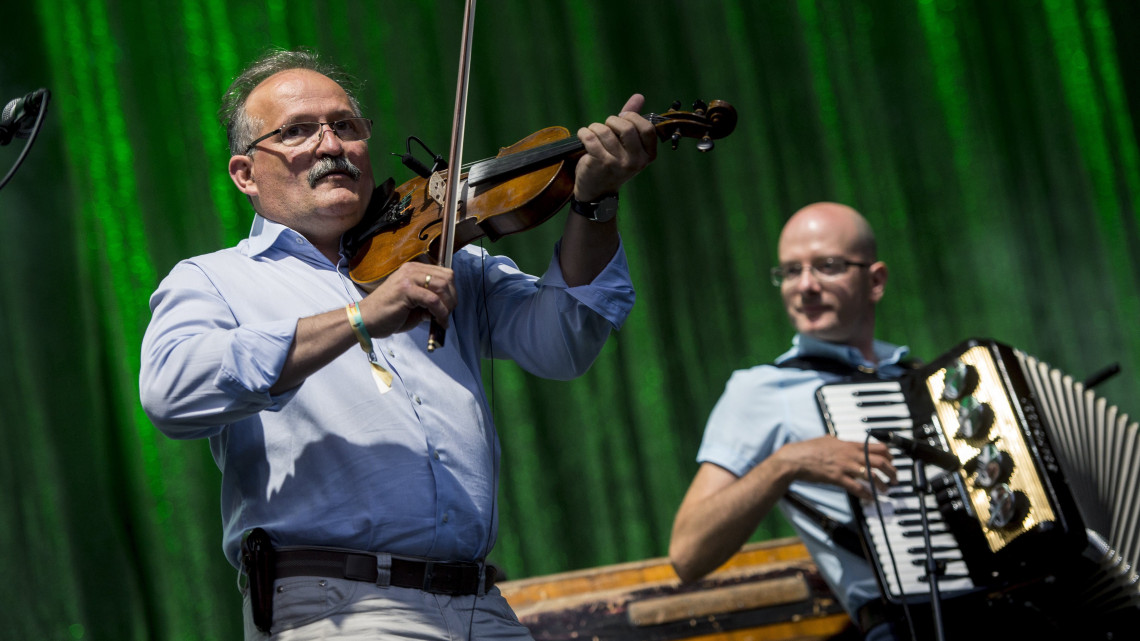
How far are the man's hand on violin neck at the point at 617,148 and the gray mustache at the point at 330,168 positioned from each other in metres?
0.42

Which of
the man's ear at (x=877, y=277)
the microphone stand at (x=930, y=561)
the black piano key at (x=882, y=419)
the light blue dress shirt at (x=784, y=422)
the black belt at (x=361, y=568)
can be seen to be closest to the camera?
the black belt at (x=361, y=568)

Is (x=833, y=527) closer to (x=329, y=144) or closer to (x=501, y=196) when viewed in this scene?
(x=501, y=196)

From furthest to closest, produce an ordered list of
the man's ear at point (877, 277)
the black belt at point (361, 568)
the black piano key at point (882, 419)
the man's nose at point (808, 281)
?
the man's ear at point (877, 277)
the man's nose at point (808, 281)
the black piano key at point (882, 419)
the black belt at point (361, 568)

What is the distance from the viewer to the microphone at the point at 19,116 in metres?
1.64

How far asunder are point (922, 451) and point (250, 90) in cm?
136

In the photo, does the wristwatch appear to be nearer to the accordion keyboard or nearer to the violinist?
the violinist

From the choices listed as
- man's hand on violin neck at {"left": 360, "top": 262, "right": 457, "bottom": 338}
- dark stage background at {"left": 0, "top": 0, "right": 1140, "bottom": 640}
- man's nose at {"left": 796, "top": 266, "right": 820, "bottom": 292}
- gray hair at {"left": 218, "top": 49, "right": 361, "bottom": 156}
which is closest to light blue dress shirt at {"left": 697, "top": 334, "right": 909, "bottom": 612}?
man's nose at {"left": 796, "top": 266, "right": 820, "bottom": 292}

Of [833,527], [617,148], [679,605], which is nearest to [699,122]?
[617,148]

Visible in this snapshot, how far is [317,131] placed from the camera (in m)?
1.72

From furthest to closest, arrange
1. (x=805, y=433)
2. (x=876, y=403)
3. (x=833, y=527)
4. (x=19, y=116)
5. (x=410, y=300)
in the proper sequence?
(x=805, y=433) → (x=833, y=527) → (x=876, y=403) → (x=19, y=116) → (x=410, y=300)

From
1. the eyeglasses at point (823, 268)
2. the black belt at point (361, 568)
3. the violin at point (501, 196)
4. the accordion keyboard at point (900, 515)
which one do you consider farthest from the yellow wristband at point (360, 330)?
the eyeglasses at point (823, 268)

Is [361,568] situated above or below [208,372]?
below

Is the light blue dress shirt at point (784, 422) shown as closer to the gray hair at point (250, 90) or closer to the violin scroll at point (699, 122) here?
the violin scroll at point (699, 122)

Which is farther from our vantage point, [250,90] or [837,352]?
[837,352]
